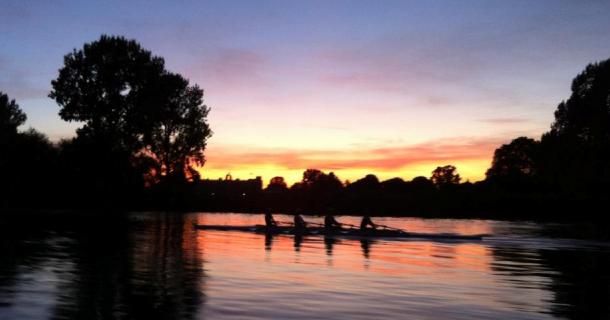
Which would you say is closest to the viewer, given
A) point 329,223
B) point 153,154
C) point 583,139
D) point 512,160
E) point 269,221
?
point 329,223

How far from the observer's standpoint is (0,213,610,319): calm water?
14.1 m

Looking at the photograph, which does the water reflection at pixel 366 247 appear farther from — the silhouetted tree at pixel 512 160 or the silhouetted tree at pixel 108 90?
the silhouetted tree at pixel 512 160

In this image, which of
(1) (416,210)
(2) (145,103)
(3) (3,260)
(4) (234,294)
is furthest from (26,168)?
(4) (234,294)

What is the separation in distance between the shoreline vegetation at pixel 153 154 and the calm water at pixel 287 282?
37875 mm

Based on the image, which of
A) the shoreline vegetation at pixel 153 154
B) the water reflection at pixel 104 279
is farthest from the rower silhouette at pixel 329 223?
the shoreline vegetation at pixel 153 154

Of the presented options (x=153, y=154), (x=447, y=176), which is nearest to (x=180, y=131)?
(x=153, y=154)

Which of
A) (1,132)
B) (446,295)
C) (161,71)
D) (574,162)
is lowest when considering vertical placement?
(446,295)

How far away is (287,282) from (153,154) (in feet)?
221

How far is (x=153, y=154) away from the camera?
8319cm

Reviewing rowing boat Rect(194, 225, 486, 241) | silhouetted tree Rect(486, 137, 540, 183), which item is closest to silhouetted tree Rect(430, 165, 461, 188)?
silhouetted tree Rect(486, 137, 540, 183)

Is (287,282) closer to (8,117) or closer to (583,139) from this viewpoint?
(583,139)

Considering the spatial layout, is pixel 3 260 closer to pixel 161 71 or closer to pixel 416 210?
pixel 161 71

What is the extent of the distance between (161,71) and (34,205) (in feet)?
87.2

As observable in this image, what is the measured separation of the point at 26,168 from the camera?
3285 inches
